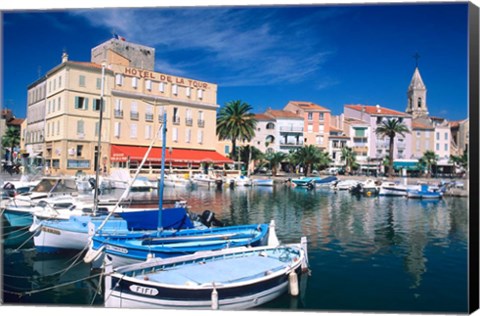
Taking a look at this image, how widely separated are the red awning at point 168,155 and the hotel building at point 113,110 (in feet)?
0.16

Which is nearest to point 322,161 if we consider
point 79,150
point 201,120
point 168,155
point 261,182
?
point 261,182

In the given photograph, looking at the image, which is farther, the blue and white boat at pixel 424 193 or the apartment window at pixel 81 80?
the blue and white boat at pixel 424 193

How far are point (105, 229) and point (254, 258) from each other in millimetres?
3789

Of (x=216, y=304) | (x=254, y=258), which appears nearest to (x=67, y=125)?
(x=254, y=258)

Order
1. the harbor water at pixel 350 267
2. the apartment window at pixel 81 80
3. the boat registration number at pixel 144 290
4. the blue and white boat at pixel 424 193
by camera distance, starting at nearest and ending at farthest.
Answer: the boat registration number at pixel 144 290, the harbor water at pixel 350 267, the apartment window at pixel 81 80, the blue and white boat at pixel 424 193

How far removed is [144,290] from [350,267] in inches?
193

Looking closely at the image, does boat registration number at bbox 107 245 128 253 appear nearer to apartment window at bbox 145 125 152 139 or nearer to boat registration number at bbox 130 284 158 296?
boat registration number at bbox 130 284 158 296

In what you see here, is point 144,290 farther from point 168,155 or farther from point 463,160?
point 168,155

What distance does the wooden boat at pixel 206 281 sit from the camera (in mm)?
6348

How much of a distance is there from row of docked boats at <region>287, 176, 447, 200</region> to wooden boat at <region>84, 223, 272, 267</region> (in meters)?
15.7

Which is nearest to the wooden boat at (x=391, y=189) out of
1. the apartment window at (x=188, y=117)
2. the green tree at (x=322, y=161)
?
the green tree at (x=322, y=161)

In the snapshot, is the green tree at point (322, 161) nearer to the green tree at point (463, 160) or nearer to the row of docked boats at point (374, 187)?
the row of docked boats at point (374, 187)

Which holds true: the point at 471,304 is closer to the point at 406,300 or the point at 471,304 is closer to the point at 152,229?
the point at 406,300

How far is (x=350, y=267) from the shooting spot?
936cm
